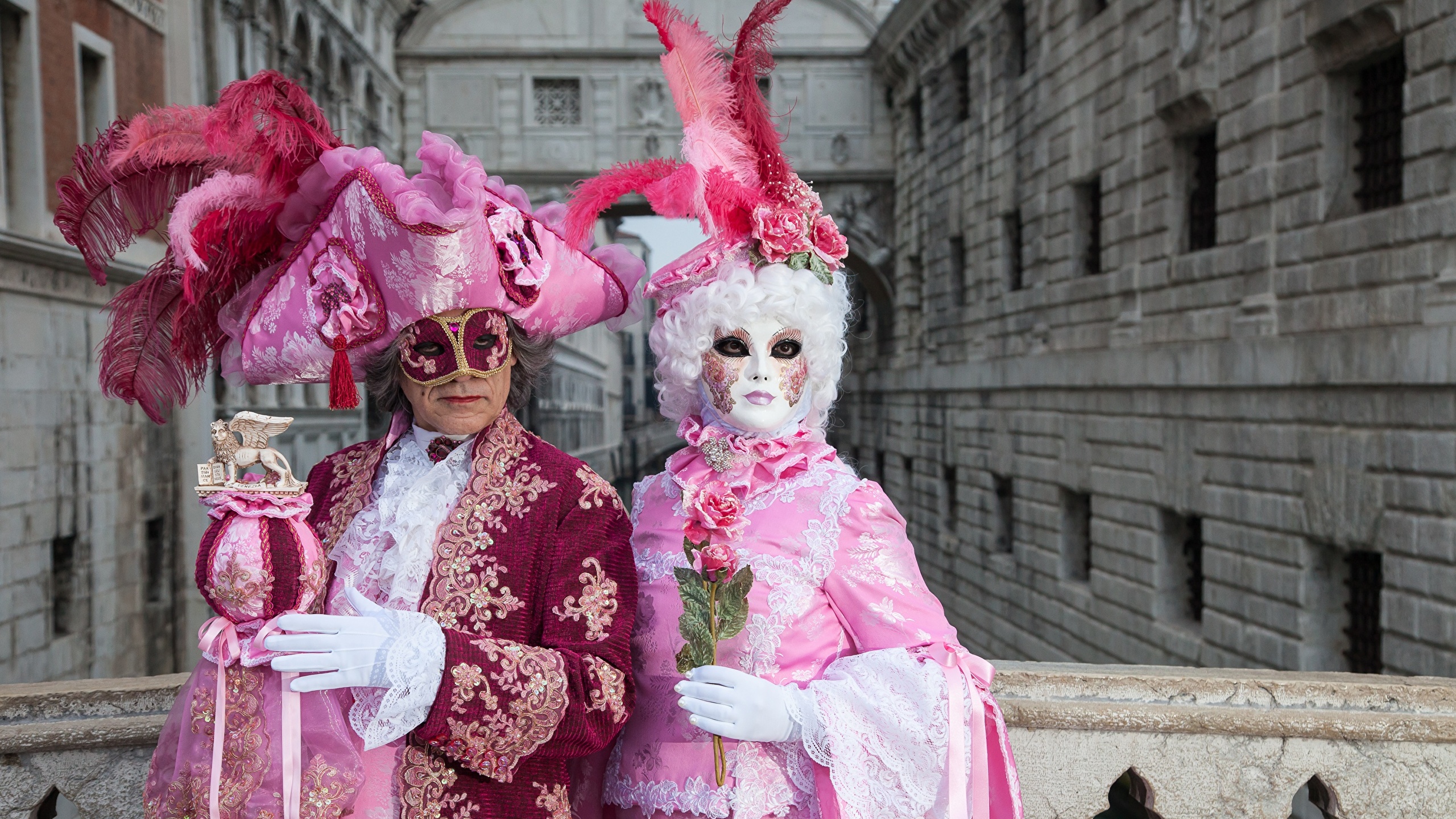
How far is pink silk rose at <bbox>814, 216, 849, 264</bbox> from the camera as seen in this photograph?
257cm

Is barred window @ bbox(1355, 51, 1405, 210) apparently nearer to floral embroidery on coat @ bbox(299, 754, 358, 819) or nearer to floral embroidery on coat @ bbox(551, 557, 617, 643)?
floral embroidery on coat @ bbox(551, 557, 617, 643)

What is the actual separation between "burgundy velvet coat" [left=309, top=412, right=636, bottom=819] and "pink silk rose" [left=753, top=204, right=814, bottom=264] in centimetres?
67

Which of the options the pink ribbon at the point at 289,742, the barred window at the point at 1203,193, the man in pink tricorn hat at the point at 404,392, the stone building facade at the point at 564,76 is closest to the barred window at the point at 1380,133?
the barred window at the point at 1203,193

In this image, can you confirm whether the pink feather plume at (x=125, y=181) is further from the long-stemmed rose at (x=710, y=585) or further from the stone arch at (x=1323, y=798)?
the stone arch at (x=1323, y=798)

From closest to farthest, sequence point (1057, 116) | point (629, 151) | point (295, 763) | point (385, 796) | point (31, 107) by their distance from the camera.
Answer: point (295, 763)
point (385, 796)
point (31, 107)
point (1057, 116)
point (629, 151)

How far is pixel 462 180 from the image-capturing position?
6.80 feet

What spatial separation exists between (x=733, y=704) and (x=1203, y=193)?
30.9 ft

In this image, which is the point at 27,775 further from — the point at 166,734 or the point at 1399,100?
the point at 1399,100

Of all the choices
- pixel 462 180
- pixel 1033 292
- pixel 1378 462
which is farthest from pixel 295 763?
pixel 1033 292

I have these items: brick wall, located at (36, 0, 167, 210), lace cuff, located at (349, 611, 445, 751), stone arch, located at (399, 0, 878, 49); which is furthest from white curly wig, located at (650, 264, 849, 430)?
stone arch, located at (399, 0, 878, 49)

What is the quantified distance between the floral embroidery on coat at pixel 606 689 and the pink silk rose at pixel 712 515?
31 cm

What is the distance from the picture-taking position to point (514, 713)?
1.97 meters

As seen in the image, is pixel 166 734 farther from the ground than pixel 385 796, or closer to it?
farther from the ground

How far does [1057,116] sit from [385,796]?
40.8 ft
